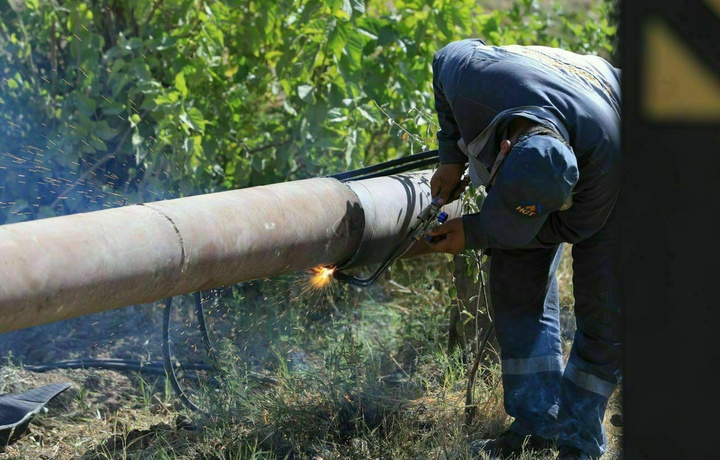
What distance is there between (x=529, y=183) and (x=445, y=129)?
2.77 ft

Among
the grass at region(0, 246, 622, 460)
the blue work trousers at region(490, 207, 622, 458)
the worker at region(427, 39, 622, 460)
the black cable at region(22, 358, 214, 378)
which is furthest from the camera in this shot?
the black cable at region(22, 358, 214, 378)

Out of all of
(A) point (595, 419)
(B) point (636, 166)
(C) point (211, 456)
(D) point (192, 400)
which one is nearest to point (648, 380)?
(B) point (636, 166)

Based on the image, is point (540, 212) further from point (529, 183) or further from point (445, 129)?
point (445, 129)

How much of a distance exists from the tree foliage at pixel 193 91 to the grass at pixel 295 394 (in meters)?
0.80

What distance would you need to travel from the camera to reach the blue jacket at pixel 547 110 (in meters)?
2.93

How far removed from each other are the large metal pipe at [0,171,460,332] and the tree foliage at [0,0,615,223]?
1.23 m

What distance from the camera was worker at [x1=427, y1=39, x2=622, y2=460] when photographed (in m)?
2.84

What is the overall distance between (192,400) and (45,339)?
4.02ft

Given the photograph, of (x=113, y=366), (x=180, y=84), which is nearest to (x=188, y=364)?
(x=113, y=366)

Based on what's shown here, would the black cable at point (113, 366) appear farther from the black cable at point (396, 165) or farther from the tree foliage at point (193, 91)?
the black cable at point (396, 165)

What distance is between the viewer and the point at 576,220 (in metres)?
3.09

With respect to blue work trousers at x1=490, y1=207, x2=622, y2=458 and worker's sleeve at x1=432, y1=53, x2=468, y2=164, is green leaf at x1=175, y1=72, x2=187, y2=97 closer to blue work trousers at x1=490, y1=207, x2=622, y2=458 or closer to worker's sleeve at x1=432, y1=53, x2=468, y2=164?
worker's sleeve at x1=432, y1=53, x2=468, y2=164

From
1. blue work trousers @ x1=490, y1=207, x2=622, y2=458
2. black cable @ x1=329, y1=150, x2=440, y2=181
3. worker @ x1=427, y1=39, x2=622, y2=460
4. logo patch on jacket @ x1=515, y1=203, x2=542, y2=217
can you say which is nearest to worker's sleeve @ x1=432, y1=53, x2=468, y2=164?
worker @ x1=427, y1=39, x2=622, y2=460

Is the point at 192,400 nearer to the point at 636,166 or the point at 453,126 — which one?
the point at 453,126
